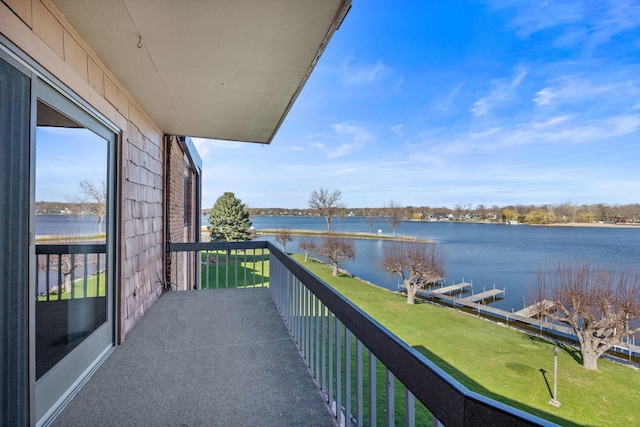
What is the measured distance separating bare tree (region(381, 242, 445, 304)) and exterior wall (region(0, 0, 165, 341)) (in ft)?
65.6

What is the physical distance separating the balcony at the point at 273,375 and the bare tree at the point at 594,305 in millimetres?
17074

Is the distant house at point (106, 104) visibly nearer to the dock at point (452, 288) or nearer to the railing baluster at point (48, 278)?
the railing baluster at point (48, 278)

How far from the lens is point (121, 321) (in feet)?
9.41

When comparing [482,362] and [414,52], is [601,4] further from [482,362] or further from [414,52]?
[482,362]

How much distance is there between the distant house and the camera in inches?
55.4

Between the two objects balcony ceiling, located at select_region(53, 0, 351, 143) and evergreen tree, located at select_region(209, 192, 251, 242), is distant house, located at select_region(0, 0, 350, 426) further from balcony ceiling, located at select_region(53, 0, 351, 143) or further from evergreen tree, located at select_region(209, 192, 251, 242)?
evergreen tree, located at select_region(209, 192, 251, 242)

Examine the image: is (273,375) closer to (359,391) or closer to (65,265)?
(359,391)

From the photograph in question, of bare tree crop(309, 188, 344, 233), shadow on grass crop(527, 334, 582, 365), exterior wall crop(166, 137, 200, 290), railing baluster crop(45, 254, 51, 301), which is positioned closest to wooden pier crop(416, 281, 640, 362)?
shadow on grass crop(527, 334, 582, 365)

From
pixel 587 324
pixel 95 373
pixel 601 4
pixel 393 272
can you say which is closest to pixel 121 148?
pixel 95 373

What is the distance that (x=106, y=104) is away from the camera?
2473 mm

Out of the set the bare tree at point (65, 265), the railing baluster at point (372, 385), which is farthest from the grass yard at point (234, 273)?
the railing baluster at point (372, 385)

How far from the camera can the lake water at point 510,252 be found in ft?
87.2

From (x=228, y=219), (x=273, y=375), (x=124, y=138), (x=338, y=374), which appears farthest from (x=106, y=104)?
(x=228, y=219)

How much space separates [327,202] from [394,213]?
10373 millimetres
